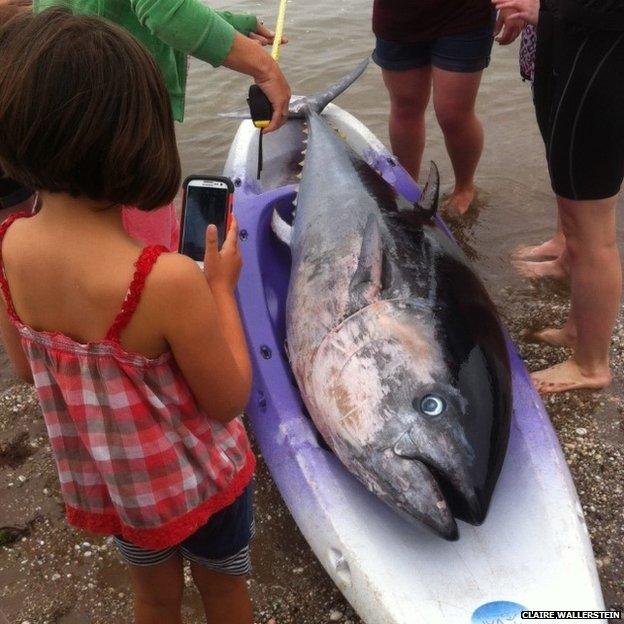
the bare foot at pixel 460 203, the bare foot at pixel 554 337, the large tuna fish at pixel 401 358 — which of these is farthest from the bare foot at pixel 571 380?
the bare foot at pixel 460 203

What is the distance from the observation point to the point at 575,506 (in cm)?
222

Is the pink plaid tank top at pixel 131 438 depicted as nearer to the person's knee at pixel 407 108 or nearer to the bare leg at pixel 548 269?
the bare leg at pixel 548 269

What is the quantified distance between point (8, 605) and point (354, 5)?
9442 mm

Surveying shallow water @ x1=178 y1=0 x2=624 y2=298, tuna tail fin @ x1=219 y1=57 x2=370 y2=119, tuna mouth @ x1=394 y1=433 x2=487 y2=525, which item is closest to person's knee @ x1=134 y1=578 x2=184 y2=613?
tuna mouth @ x1=394 y1=433 x2=487 y2=525

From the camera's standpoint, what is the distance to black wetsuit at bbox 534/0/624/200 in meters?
2.48

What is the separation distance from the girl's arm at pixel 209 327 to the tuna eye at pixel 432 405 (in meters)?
0.71

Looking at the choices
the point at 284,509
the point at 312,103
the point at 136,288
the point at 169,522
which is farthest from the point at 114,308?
the point at 312,103

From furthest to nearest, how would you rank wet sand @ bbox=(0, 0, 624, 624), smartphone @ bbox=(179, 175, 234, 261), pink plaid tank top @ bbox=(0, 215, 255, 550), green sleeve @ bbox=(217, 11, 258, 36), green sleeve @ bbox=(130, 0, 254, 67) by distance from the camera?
green sleeve @ bbox=(217, 11, 258, 36), wet sand @ bbox=(0, 0, 624, 624), green sleeve @ bbox=(130, 0, 254, 67), smartphone @ bbox=(179, 175, 234, 261), pink plaid tank top @ bbox=(0, 215, 255, 550)

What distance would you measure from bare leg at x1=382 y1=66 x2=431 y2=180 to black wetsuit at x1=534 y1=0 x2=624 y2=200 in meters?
1.52

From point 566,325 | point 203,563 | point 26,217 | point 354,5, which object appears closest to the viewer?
point 26,217

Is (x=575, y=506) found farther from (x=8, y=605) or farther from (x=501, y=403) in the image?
(x=8, y=605)

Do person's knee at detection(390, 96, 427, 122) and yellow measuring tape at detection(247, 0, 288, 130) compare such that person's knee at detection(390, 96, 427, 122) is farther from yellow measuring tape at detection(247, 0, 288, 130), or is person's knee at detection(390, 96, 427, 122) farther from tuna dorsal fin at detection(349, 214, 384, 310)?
tuna dorsal fin at detection(349, 214, 384, 310)

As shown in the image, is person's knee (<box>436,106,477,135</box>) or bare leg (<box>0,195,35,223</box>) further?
person's knee (<box>436,106,477,135</box>)

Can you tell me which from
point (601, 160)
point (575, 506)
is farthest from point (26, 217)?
point (601, 160)
